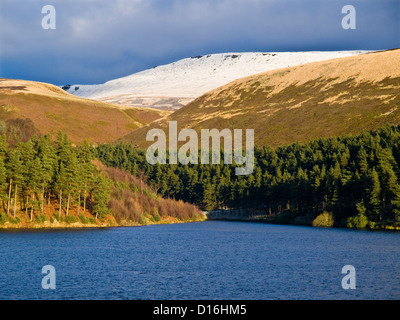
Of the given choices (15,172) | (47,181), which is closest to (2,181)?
(15,172)

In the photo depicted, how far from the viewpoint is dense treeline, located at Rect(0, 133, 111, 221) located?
89.8m

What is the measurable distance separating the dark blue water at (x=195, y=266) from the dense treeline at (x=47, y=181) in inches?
452

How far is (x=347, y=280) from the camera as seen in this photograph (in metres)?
44.2

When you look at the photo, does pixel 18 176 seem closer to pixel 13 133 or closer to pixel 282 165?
pixel 13 133

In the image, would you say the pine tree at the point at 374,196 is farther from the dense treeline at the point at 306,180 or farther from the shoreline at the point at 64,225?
the shoreline at the point at 64,225

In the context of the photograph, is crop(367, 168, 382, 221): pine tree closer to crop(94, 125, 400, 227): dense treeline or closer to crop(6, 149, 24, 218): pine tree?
crop(94, 125, 400, 227): dense treeline

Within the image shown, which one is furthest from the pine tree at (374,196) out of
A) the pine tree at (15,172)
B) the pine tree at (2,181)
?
the pine tree at (2,181)

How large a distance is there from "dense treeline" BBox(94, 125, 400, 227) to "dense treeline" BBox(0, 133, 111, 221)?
161ft

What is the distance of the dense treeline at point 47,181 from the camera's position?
89.8 metres

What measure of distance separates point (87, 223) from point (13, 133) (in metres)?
47.4

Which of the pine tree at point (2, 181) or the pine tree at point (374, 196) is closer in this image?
the pine tree at point (2, 181)

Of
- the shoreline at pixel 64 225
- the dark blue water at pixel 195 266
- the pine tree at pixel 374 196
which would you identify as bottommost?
the dark blue water at pixel 195 266

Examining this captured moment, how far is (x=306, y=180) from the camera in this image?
127 metres

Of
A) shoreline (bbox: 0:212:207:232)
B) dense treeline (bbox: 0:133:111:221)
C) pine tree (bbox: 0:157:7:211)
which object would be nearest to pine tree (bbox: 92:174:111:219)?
dense treeline (bbox: 0:133:111:221)
